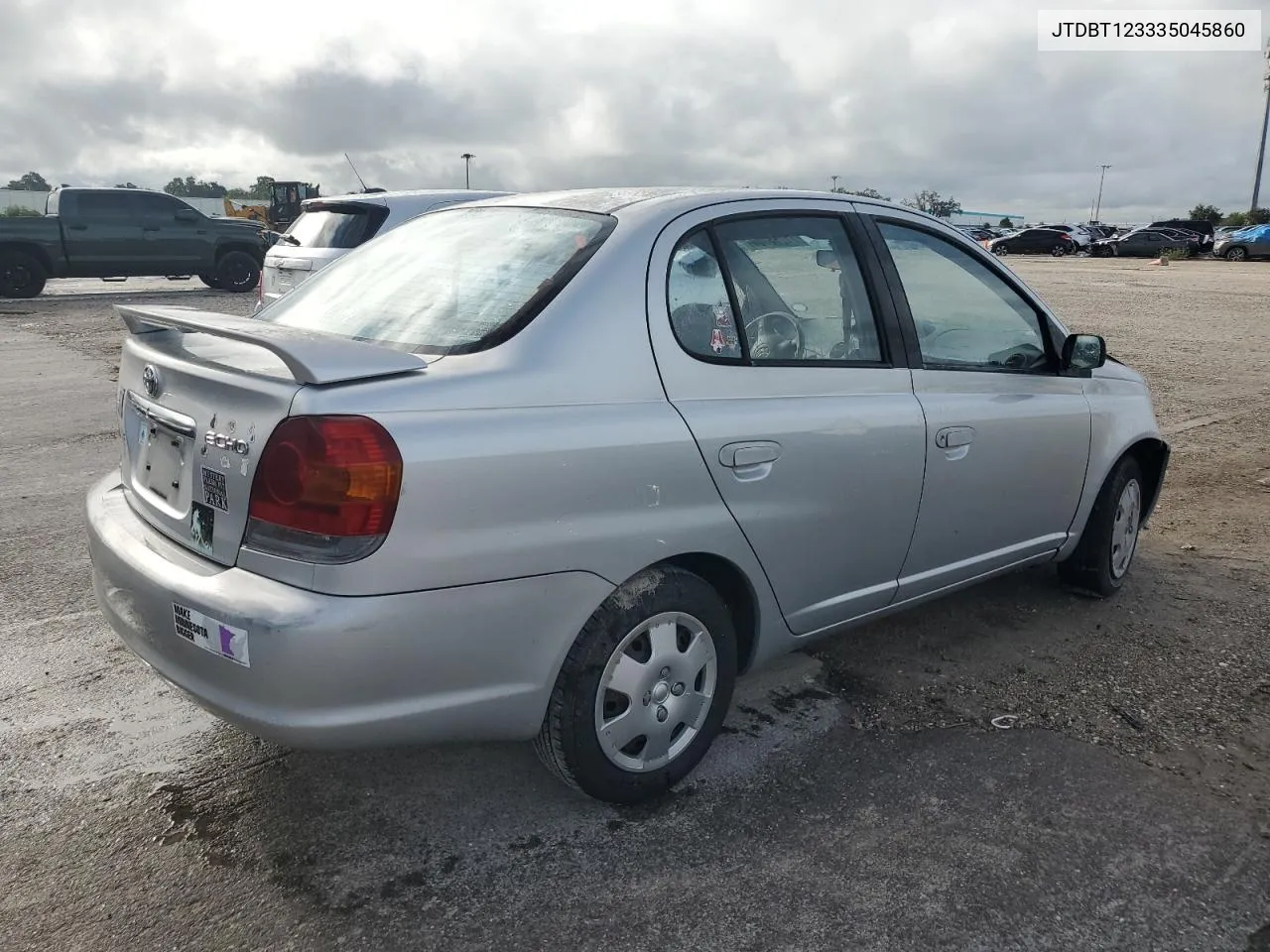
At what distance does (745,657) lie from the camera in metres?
3.15

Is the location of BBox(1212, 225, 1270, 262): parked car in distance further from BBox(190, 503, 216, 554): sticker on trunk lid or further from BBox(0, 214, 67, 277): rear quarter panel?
BBox(190, 503, 216, 554): sticker on trunk lid

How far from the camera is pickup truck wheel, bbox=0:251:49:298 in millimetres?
17703

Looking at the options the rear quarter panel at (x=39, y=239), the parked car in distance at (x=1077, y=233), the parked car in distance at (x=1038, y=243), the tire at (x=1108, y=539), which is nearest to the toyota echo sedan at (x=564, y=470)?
the tire at (x=1108, y=539)

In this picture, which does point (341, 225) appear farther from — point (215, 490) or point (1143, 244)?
point (1143, 244)

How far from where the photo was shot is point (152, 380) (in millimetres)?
2812

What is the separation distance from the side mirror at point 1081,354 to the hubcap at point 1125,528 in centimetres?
71

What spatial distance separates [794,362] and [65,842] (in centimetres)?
232

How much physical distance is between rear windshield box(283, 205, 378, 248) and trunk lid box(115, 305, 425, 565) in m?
6.11

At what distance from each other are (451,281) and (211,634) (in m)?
1.16

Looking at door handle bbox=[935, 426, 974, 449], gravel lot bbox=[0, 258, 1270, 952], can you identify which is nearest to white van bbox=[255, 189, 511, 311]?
gravel lot bbox=[0, 258, 1270, 952]

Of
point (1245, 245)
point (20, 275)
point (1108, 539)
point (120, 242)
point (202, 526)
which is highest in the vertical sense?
point (1245, 245)

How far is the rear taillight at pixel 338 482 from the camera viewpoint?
7.49 feet

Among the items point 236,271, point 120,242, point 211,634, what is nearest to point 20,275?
point 120,242

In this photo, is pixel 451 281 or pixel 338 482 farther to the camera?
pixel 451 281
